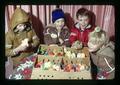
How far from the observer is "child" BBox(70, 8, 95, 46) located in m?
3.98

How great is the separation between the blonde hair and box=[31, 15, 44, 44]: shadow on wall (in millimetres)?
234

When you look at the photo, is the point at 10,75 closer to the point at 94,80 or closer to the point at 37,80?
the point at 37,80

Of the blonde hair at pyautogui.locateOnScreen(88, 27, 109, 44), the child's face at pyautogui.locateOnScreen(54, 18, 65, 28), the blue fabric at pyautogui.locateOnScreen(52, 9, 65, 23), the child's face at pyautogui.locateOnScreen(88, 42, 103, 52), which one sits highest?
the blue fabric at pyautogui.locateOnScreen(52, 9, 65, 23)

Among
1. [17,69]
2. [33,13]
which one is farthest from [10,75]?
[33,13]

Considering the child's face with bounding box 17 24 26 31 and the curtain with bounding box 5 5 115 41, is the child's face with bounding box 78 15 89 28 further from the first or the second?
the child's face with bounding box 17 24 26 31

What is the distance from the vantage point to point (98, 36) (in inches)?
157

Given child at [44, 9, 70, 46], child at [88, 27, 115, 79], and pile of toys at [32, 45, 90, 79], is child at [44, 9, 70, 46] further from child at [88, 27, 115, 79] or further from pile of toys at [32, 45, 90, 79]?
child at [88, 27, 115, 79]

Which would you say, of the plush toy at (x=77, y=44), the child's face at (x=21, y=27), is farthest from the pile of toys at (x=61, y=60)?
the child's face at (x=21, y=27)

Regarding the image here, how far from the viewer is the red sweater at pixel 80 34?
157 inches

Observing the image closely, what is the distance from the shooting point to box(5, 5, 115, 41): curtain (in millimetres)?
3984

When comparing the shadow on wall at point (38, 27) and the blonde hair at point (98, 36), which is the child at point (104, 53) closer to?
the blonde hair at point (98, 36)

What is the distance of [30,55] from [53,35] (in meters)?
0.15

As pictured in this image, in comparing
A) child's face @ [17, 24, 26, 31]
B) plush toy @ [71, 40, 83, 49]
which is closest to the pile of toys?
plush toy @ [71, 40, 83, 49]

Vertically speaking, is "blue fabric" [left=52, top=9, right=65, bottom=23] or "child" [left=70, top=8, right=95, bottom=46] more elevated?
"blue fabric" [left=52, top=9, right=65, bottom=23]
